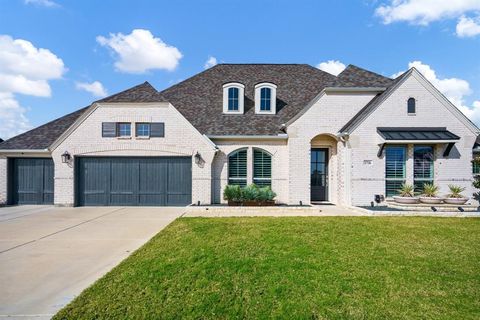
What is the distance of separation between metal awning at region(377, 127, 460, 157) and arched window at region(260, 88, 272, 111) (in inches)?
241

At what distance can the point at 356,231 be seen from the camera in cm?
820

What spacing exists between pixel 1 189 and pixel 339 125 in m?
18.8

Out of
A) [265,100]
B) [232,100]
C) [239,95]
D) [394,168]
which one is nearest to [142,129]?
[232,100]

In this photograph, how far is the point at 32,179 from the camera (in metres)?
14.2

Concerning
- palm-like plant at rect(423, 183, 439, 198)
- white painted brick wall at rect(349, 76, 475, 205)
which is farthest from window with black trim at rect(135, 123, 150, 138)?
palm-like plant at rect(423, 183, 439, 198)

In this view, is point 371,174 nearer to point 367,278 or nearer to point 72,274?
point 367,278

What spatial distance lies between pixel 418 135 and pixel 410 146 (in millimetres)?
686

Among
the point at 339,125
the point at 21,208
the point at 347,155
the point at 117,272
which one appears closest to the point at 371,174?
the point at 347,155

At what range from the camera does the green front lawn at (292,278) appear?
3787 mm

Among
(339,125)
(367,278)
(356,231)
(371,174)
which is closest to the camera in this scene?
(367,278)

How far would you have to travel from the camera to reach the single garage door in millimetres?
14211

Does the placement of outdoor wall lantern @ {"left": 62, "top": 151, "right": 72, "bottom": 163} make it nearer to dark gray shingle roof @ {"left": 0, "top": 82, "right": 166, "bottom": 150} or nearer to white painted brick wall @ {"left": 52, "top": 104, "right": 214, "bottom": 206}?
white painted brick wall @ {"left": 52, "top": 104, "right": 214, "bottom": 206}

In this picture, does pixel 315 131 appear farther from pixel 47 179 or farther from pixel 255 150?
pixel 47 179

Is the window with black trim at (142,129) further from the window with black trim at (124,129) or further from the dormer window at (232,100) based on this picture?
the dormer window at (232,100)
